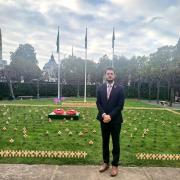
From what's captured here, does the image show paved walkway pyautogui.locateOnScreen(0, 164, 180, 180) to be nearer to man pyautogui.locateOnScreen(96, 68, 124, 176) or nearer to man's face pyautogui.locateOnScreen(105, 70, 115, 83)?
man pyautogui.locateOnScreen(96, 68, 124, 176)

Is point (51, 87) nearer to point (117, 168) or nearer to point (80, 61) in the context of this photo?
point (80, 61)

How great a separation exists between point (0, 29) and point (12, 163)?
3244 cm

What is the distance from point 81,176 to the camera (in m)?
5.94

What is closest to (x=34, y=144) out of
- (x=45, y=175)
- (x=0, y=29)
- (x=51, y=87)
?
(x=45, y=175)

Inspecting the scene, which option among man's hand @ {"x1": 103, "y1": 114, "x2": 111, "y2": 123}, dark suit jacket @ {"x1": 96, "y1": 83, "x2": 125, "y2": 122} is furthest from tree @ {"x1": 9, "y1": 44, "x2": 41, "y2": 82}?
man's hand @ {"x1": 103, "y1": 114, "x2": 111, "y2": 123}

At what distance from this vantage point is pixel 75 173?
6086mm

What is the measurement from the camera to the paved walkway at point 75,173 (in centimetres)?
584

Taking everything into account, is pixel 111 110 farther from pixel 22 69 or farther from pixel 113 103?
pixel 22 69

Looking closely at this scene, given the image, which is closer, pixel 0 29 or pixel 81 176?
pixel 81 176

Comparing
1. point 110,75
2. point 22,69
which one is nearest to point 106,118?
point 110,75

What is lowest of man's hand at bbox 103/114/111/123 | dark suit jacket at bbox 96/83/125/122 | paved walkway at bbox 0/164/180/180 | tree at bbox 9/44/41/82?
paved walkway at bbox 0/164/180/180

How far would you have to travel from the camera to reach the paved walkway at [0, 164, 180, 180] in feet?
19.2

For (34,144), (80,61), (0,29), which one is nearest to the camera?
(34,144)

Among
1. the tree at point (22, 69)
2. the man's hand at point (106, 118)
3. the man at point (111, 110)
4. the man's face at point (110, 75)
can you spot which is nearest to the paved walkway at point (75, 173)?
the man at point (111, 110)
